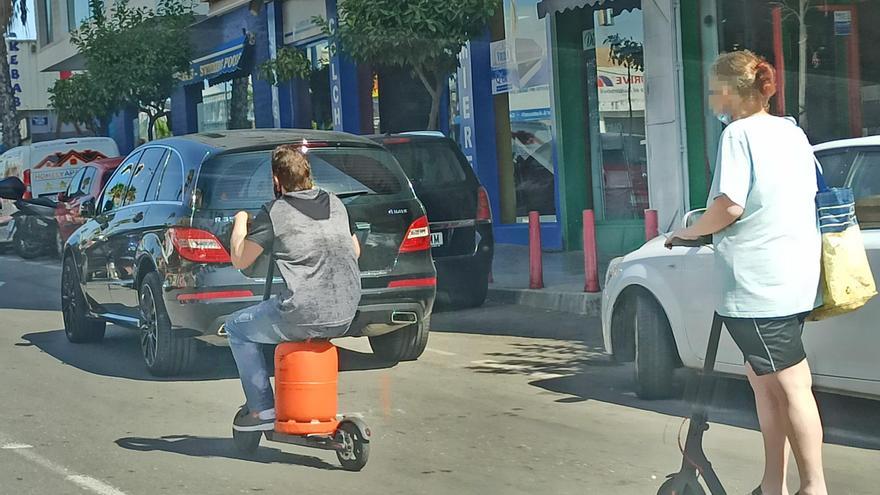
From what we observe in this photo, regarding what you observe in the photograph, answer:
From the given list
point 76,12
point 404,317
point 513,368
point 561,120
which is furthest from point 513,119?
point 76,12

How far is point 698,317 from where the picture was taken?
25.2ft

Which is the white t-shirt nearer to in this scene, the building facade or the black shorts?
the black shorts

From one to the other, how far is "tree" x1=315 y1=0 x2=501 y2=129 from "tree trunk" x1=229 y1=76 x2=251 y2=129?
1290 centimetres

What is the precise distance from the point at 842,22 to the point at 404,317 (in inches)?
272

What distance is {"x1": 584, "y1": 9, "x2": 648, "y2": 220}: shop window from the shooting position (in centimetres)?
1767

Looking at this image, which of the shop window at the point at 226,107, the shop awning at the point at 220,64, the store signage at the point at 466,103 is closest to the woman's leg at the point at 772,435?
the store signage at the point at 466,103

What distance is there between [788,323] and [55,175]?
878 inches

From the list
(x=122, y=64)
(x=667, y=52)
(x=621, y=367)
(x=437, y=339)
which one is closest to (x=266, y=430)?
(x=621, y=367)

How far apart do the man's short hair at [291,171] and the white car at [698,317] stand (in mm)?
1862

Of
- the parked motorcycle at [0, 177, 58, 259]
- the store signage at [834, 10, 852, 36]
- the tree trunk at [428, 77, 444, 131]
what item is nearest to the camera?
the store signage at [834, 10, 852, 36]

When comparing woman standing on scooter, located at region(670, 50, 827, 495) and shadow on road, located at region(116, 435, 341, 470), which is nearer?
woman standing on scooter, located at region(670, 50, 827, 495)

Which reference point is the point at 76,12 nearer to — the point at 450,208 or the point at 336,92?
the point at 336,92

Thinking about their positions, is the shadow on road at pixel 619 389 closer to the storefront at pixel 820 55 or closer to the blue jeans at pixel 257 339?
the blue jeans at pixel 257 339

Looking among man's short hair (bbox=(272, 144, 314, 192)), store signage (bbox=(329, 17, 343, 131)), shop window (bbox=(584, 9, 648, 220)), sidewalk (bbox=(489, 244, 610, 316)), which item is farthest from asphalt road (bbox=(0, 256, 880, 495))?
store signage (bbox=(329, 17, 343, 131))
